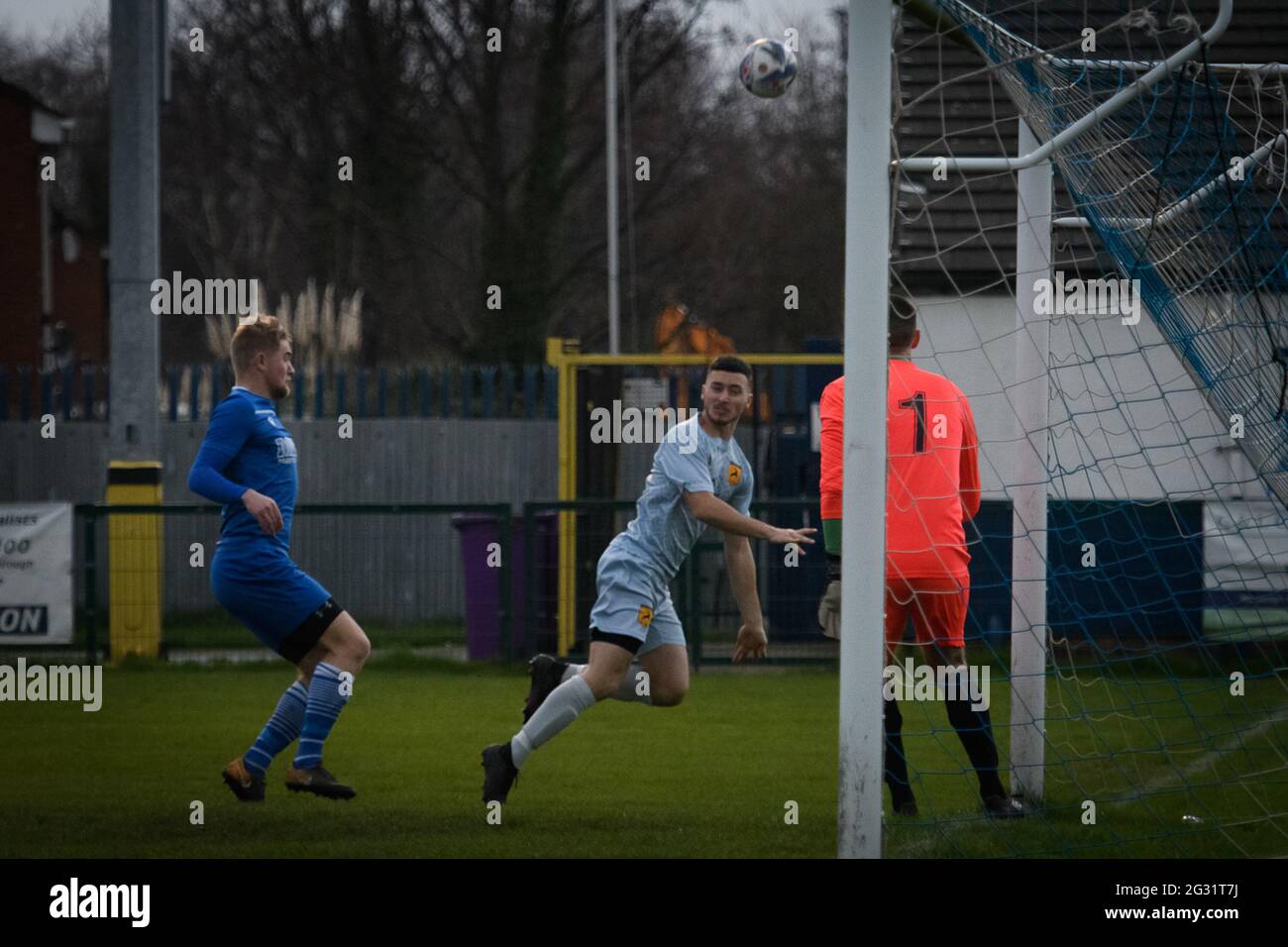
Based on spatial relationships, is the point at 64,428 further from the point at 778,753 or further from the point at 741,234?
the point at 741,234

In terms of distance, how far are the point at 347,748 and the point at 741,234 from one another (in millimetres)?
20535

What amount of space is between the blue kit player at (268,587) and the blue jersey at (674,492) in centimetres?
126

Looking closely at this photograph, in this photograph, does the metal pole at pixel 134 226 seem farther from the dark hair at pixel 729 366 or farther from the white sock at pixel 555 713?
the dark hair at pixel 729 366

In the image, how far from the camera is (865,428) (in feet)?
17.6

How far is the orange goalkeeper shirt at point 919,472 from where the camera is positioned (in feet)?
21.9

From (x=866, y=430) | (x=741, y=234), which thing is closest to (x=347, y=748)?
(x=866, y=430)

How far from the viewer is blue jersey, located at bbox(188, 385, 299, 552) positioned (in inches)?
263

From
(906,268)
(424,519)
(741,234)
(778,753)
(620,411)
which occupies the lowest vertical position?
(778,753)

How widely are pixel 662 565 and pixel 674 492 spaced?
32 centimetres

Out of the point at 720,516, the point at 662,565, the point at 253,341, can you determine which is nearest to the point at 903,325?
the point at 720,516

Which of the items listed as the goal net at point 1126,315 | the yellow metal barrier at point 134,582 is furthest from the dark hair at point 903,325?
the yellow metal barrier at point 134,582

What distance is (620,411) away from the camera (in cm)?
1340

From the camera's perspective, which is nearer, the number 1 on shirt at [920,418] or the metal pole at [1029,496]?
the number 1 on shirt at [920,418]

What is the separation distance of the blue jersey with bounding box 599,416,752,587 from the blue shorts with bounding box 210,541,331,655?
4.33ft
